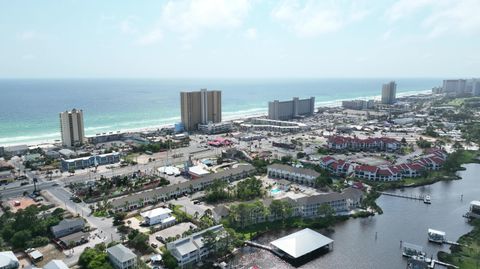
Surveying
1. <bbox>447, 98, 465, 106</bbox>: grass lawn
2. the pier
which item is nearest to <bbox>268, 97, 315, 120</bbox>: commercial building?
<bbox>447, 98, 465, 106</bbox>: grass lawn

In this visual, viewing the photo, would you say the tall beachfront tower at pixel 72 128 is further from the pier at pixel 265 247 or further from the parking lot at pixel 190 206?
the pier at pixel 265 247

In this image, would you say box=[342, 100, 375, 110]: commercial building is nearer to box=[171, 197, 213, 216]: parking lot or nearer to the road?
the road

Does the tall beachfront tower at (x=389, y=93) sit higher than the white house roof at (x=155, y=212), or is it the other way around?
the tall beachfront tower at (x=389, y=93)

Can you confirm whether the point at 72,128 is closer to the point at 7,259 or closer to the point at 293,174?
the point at 293,174

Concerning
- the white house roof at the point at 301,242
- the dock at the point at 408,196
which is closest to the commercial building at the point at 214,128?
the dock at the point at 408,196

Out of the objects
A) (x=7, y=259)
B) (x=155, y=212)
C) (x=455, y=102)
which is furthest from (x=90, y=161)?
(x=455, y=102)
